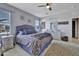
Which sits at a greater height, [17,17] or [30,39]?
[17,17]

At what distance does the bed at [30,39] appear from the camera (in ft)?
6.00

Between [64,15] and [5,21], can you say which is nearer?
[5,21]

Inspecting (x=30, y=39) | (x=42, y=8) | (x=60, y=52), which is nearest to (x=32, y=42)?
(x=30, y=39)

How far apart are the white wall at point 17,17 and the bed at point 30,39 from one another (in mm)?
91

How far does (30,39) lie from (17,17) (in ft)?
1.78

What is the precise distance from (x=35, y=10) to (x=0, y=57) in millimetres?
1210

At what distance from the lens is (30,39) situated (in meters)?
1.83

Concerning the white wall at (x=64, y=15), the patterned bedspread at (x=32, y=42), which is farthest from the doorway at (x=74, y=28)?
the patterned bedspread at (x=32, y=42)

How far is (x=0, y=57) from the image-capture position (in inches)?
71.0

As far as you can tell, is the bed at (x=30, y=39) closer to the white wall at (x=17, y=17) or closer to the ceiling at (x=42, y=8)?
the white wall at (x=17, y=17)

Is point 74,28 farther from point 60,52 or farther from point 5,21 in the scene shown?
point 5,21

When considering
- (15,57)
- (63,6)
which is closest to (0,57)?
(15,57)

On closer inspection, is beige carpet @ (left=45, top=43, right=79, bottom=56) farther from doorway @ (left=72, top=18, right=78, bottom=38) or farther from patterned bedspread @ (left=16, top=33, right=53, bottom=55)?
doorway @ (left=72, top=18, right=78, bottom=38)

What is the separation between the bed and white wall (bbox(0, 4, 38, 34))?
0.09 metres
